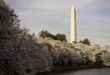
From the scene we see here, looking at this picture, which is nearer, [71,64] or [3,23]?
[3,23]

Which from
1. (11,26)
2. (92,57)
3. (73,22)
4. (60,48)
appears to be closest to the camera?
(11,26)

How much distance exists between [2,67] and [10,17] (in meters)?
3.79

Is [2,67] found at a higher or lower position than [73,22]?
lower

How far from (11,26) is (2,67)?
3.39 meters

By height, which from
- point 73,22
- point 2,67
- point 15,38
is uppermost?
point 73,22

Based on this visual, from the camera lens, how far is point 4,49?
2277 cm

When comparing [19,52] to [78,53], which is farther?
[78,53]

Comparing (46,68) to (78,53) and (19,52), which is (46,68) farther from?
(78,53)

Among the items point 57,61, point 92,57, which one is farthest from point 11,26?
point 92,57

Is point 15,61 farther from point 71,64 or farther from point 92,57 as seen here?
point 92,57

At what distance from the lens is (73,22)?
287ft

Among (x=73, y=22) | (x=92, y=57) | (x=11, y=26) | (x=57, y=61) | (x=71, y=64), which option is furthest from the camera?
(x=73, y=22)

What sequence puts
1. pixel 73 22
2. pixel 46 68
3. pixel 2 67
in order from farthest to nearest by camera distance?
pixel 73 22 → pixel 46 68 → pixel 2 67

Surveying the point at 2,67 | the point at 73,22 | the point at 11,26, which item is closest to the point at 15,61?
the point at 2,67
